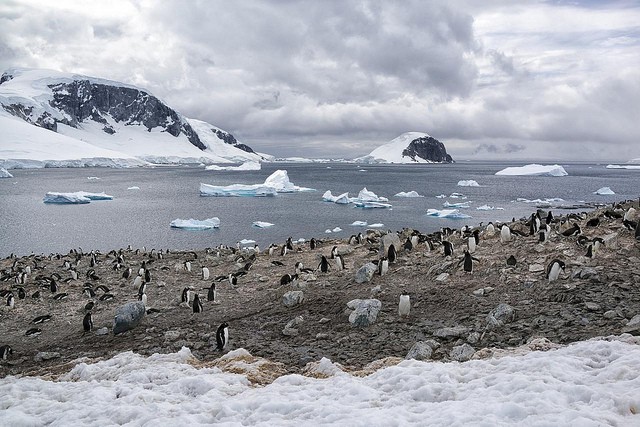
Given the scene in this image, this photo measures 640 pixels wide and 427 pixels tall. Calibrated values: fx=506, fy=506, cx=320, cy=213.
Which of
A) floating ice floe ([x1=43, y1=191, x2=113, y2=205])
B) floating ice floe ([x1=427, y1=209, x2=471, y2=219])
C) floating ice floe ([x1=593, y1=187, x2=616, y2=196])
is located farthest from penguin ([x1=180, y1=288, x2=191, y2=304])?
floating ice floe ([x1=593, y1=187, x2=616, y2=196])

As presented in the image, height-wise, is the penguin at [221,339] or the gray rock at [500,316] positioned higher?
the gray rock at [500,316]

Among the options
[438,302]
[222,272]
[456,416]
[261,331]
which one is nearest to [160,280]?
[222,272]

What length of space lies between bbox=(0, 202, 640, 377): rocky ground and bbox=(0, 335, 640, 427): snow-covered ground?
83 centimetres

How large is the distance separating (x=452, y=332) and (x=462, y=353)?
2.95ft

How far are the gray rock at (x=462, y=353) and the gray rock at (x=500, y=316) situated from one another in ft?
3.04

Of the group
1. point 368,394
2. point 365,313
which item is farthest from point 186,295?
point 368,394

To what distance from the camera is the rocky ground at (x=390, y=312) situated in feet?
24.8

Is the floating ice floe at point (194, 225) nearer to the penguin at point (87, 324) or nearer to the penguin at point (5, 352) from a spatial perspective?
the penguin at point (87, 324)

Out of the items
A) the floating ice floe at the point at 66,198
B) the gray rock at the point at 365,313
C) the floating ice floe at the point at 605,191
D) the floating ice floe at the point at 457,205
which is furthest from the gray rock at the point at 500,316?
the floating ice floe at the point at 605,191

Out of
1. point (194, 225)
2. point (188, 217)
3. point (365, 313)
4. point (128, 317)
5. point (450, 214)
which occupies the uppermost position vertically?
point (365, 313)

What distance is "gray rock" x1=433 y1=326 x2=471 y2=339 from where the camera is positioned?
25.2 feet

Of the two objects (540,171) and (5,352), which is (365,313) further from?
(540,171)

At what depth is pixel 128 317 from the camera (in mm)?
9891

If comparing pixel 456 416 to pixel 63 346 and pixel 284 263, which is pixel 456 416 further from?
pixel 284 263
